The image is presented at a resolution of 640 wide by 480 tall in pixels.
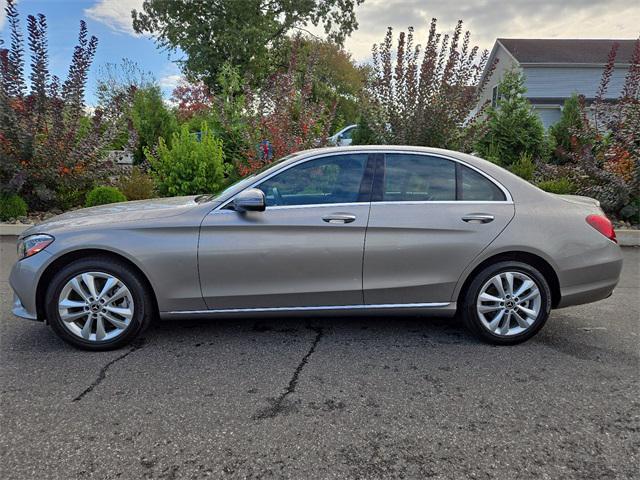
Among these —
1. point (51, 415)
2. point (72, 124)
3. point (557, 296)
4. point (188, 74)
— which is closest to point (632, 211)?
point (557, 296)

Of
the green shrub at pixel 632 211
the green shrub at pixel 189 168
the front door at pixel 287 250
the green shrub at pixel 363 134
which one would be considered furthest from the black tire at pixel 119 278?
the green shrub at pixel 632 211

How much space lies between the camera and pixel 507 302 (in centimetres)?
359

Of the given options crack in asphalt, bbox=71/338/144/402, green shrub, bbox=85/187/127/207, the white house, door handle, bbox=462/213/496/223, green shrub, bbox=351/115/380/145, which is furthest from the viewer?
the white house

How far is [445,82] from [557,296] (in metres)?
6.04

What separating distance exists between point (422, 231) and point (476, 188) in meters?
0.60

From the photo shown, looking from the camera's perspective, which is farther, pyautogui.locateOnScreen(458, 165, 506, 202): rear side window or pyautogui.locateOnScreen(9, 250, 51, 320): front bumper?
pyautogui.locateOnScreen(458, 165, 506, 202): rear side window

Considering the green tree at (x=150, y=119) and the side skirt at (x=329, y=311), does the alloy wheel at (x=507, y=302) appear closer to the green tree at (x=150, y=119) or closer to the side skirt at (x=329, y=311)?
the side skirt at (x=329, y=311)

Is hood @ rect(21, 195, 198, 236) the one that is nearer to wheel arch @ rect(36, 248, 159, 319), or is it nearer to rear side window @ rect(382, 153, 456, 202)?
wheel arch @ rect(36, 248, 159, 319)

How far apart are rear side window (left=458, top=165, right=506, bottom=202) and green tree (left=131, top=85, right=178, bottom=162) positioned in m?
8.80

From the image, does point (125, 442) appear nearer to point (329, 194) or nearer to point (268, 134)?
point (329, 194)

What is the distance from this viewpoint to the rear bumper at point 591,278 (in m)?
3.66

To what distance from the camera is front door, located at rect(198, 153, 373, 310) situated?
3.43m

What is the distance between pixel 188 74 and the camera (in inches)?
1065

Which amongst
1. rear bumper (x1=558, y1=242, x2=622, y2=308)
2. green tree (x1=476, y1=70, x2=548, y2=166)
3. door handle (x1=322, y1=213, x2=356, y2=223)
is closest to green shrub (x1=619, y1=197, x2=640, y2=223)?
green tree (x1=476, y1=70, x2=548, y2=166)
